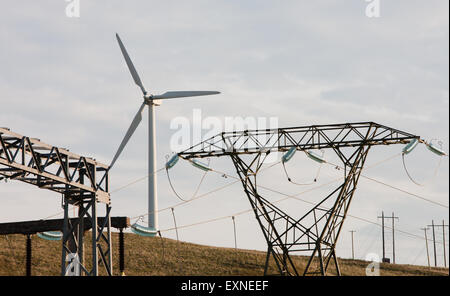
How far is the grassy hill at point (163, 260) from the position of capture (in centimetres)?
6415

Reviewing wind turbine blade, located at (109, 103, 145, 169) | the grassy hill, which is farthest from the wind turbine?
the grassy hill

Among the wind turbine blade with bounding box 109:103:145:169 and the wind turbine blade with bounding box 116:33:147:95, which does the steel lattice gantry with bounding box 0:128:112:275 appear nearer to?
the wind turbine blade with bounding box 109:103:145:169

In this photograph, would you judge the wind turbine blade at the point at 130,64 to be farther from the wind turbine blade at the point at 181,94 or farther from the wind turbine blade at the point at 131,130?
the wind turbine blade at the point at 131,130

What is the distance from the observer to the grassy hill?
210 ft

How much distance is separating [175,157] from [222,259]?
116 feet

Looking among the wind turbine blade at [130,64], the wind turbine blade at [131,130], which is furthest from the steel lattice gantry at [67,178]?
the wind turbine blade at [130,64]

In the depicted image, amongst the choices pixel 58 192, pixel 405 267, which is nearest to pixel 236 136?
pixel 58 192

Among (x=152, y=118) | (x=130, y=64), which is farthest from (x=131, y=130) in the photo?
(x=152, y=118)

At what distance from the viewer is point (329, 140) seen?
40.9 meters

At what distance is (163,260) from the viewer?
72.0 m

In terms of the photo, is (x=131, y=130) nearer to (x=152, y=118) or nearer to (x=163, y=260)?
(x=152, y=118)

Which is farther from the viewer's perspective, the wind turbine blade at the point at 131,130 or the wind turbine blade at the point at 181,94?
the wind turbine blade at the point at 181,94

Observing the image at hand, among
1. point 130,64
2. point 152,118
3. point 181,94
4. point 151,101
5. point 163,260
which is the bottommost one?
point 163,260
